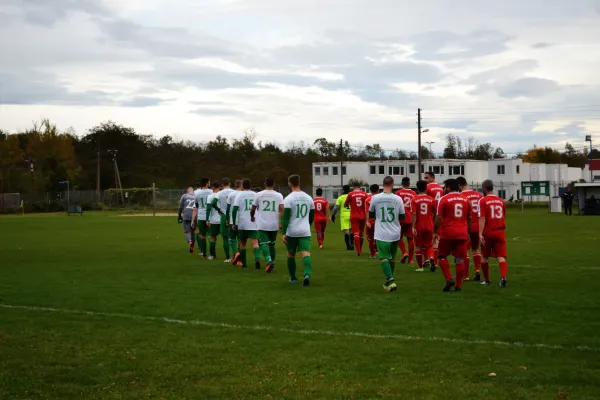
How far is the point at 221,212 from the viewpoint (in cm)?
2005

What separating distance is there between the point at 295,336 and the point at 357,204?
13249mm

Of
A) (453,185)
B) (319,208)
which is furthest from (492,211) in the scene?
(319,208)

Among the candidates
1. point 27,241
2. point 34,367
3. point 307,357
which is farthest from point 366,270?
point 27,241

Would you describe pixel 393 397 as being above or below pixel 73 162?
below

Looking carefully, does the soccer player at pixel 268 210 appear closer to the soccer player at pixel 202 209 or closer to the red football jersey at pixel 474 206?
the red football jersey at pixel 474 206

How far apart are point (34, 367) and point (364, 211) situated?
15455 mm

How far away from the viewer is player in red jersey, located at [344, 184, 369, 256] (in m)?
22.5

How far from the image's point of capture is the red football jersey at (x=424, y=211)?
16875 millimetres

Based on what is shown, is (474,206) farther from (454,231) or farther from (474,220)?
(454,231)

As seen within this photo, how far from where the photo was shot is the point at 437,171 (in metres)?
111

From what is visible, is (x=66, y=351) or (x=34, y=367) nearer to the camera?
(x=34, y=367)

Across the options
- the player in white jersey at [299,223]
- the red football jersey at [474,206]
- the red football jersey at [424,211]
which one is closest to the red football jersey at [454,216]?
the red football jersey at [474,206]

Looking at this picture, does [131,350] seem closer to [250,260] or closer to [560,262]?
[250,260]

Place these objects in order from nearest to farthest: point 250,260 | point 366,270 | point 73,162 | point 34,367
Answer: point 34,367 → point 366,270 → point 250,260 → point 73,162
